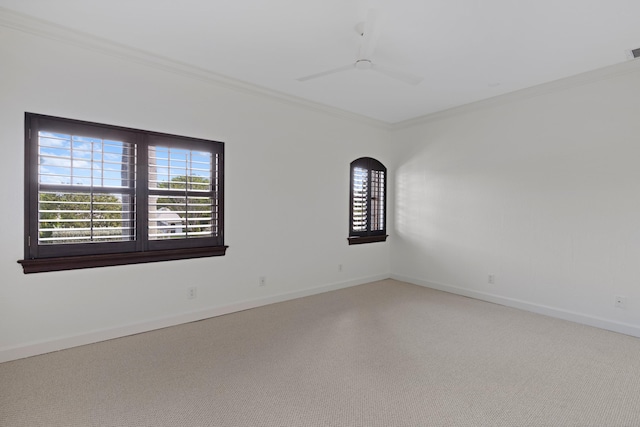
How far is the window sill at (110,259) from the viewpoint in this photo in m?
2.65

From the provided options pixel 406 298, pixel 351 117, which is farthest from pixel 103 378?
pixel 351 117

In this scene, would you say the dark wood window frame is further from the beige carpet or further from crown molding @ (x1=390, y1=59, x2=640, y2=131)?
crown molding @ (x1=390, y1=59, x2=640, y2=131)

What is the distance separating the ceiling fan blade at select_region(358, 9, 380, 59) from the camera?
2171 mm

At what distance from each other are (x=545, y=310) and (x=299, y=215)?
3.24m

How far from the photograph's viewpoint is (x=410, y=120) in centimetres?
525

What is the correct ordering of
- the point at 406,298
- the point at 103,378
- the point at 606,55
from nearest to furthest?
the point at 103,378
the point at 606,55
the point at 406,298

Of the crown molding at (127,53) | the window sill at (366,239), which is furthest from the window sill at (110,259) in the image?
the window sill at (366,239)

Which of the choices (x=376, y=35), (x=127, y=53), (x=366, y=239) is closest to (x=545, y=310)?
(x=366, y=239)

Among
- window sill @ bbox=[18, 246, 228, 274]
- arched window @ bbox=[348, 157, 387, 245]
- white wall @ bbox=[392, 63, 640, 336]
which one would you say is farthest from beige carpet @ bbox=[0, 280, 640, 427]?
arched window @ bbox=[348, 157, 387, 245]

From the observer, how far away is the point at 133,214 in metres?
3.12

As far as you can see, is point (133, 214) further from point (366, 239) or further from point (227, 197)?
point (366, 239)

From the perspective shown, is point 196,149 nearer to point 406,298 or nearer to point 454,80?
point 454,80

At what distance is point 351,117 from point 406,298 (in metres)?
2.84

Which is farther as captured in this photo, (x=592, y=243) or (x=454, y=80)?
(x=454, y=80)
